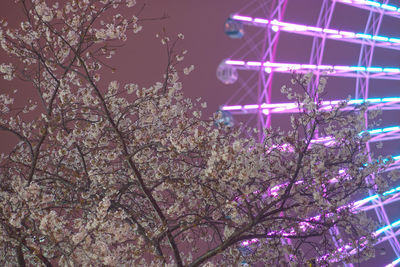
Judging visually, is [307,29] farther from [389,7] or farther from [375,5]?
[389,7]

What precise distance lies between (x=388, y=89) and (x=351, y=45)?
2.61 metres

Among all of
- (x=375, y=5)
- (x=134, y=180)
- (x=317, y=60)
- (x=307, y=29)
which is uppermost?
(x=375, y=5)

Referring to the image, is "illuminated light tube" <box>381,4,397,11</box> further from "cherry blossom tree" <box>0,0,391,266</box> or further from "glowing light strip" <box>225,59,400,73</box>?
"cherry blossom tree" <box>0,0,391,266</box>

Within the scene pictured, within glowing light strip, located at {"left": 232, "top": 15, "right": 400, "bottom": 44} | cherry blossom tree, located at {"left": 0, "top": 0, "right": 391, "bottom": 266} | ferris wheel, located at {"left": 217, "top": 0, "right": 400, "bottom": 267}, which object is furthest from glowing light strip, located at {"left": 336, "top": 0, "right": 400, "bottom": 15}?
cherry blossom tree, located at {"left": 0, "top": 0, "right": 391, "bottom": 266}

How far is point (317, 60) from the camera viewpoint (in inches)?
478

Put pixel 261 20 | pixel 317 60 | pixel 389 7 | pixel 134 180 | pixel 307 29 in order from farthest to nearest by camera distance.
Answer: pixel 389 7
pixel 317 60
pixel 307 29
pixel 261 20
pixel 134 180

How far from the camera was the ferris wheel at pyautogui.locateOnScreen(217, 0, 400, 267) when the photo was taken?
10.4m

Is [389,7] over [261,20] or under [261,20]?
over

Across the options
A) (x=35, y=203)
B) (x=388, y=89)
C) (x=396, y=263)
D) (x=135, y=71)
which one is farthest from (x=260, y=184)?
(x=388, y=89)

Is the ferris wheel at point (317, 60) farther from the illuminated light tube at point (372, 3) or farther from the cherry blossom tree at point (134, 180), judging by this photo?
the cherry blossom tree at point (134, 180)

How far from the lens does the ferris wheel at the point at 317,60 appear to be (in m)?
10.4

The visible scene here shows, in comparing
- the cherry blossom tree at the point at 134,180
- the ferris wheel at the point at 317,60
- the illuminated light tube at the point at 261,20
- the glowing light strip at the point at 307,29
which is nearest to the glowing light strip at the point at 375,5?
the ferris wheel at the point at 317,60

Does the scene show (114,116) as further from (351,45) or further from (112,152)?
(351,45)

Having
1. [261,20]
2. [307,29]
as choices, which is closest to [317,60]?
[307,29]
